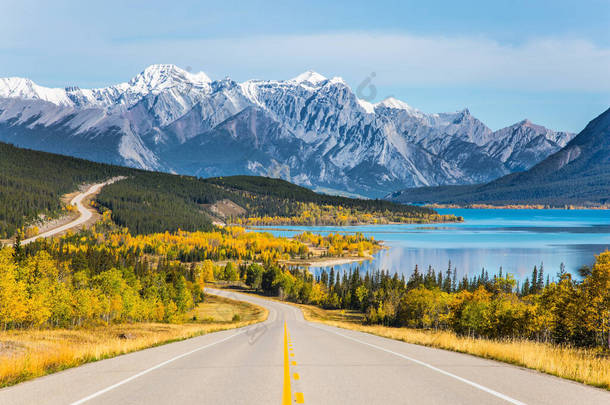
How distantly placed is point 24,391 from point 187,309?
109047 mm

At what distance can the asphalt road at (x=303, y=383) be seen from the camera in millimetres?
11141

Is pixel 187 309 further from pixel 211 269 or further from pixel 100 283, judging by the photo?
pixel 211 269

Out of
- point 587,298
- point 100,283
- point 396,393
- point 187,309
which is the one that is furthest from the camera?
point 187,309

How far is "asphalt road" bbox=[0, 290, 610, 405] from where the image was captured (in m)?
11.1

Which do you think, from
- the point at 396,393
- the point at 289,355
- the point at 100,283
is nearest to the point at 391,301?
the point at 100,283

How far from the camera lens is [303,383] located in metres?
13.1

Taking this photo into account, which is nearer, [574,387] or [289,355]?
[574,387]

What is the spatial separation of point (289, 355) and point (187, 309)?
10232 centimetres

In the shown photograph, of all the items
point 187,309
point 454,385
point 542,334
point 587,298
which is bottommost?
point 187,309

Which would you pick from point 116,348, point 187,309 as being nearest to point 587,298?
point 116,348

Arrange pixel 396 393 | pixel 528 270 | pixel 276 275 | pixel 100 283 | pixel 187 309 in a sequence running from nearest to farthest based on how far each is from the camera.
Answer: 1. pixel 396 393
2. pixel 100 283
3. pixel 187 309
4. pixel 276 275
5. pixel 528 270

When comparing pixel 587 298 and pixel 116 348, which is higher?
pixel 587 298

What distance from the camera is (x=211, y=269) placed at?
612 ft

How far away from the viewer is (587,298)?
2983 centimetres
